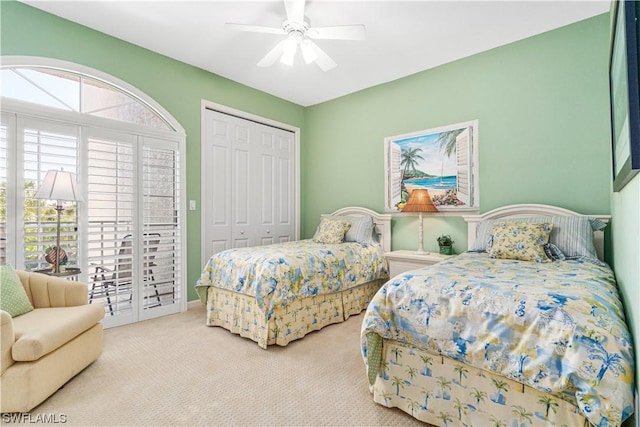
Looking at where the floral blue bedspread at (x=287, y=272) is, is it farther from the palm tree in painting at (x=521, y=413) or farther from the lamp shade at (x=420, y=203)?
the palm tree in painting at (x=521, y=413)

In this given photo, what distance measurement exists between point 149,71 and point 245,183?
1648mm

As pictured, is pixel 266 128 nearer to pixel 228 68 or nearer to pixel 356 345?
pixel 228 68

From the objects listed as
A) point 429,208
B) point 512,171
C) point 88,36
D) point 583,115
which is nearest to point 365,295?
point 429,208

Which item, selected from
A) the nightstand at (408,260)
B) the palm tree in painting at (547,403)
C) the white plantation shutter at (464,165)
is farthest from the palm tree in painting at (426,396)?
the white plantation shutter at (464,165)

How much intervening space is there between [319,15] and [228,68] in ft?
4.89

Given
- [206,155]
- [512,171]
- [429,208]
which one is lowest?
[429,208]

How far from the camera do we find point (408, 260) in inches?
137

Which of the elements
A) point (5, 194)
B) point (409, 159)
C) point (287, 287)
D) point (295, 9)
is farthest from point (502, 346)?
point (5, 194)

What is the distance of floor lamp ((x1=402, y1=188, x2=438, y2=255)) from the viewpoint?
3605mm

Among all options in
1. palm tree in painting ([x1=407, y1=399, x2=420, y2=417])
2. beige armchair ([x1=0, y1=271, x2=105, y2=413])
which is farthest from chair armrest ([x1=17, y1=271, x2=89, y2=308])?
palm tree in painting ([x1=407, y1=399, x2=420, y2=417])

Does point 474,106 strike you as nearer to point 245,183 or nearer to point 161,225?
point 245,183

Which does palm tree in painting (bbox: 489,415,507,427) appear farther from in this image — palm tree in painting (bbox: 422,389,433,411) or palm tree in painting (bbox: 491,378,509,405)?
palm tree in painting (bbox: 422,389,433,411)

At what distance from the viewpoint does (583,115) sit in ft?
9.53

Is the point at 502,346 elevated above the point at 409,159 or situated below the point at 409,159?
below
